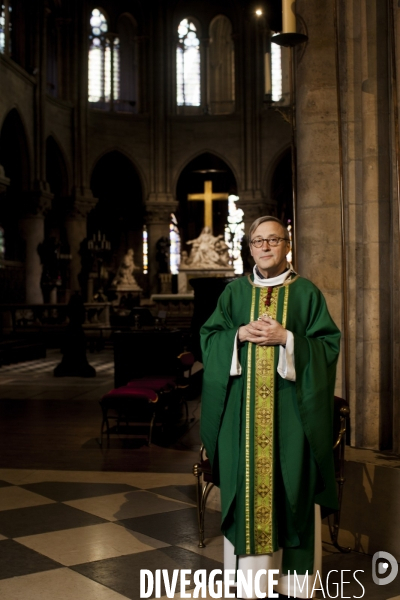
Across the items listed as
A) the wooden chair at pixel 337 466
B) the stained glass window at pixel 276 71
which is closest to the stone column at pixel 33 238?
the stained glass window at pixel 276 71

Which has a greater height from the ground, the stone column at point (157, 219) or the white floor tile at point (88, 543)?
the stone column at point (157, 219)

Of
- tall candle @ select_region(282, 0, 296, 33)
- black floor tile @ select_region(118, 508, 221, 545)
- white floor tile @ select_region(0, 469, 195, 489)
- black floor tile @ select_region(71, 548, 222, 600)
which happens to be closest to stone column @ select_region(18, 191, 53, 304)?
white floor tile @ select_region(0, 469, 195, 489)

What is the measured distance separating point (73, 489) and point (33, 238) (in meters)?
19.2

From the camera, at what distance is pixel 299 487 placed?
120 inches

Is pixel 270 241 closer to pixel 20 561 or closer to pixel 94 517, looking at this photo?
pixel 20 561

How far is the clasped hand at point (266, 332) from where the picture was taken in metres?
3.00

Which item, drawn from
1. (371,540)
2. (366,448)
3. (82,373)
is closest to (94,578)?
(371,540)

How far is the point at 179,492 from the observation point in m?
5.07

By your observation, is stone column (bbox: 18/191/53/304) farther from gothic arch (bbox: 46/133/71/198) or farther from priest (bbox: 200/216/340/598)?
priest (bbox: 200/216/340/598)

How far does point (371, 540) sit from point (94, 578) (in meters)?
1.36

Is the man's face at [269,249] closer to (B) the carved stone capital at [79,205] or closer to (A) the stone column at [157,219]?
(B) the carved stone capital at [79,205]

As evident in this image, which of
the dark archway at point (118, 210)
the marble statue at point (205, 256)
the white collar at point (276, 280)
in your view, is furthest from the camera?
the dark archway at point (118, 210)

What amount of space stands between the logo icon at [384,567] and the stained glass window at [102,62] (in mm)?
25903

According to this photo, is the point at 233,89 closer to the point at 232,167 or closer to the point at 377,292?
the point at 232,167
